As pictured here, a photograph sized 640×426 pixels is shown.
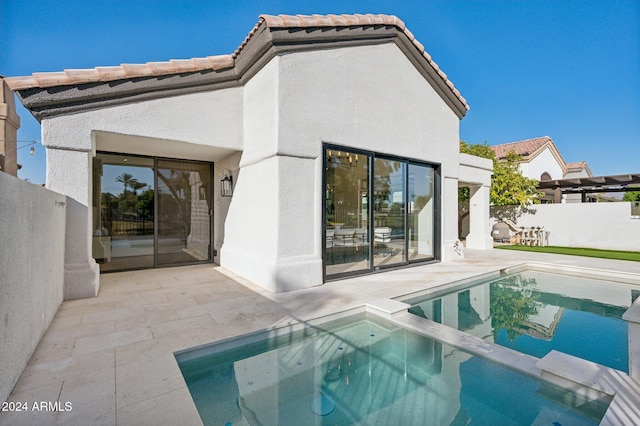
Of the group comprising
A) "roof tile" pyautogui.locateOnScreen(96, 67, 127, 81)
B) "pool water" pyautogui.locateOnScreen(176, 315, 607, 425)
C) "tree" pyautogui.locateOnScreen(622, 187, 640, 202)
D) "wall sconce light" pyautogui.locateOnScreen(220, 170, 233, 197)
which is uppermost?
"roof tile" pyautogui.locateOnScreen(96, 67, 127, 81)

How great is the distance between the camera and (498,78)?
1975 cm

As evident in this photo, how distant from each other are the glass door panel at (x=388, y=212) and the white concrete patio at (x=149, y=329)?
0.78 m

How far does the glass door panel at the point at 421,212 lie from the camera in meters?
9.73

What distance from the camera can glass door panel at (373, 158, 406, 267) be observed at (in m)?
8.59

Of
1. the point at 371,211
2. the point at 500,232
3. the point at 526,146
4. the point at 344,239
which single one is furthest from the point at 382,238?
the point at 526,146

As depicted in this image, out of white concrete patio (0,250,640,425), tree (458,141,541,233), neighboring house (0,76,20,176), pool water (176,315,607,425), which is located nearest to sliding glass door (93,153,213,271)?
white concrete patio (0,250,640,425)

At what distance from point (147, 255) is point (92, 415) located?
23.6 feet

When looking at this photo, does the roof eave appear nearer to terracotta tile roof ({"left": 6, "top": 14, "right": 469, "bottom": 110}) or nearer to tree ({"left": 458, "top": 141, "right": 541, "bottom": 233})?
terracotta tile roof ({"left": 6, "top": 14, "right": 469, "bottom": 110})

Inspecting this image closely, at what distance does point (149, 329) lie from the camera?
4.40m

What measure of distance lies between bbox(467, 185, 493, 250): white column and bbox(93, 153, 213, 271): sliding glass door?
13.2 metres

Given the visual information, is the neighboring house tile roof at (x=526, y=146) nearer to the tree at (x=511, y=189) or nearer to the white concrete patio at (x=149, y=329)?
the tree at (x=511, y=189)

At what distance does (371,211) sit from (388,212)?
0.88m

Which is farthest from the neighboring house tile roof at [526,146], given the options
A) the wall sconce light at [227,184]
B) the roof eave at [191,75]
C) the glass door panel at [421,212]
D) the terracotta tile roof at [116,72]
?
the terracotta tile roof at [116,72]

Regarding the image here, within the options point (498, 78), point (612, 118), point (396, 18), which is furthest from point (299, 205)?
point (612, 118)
